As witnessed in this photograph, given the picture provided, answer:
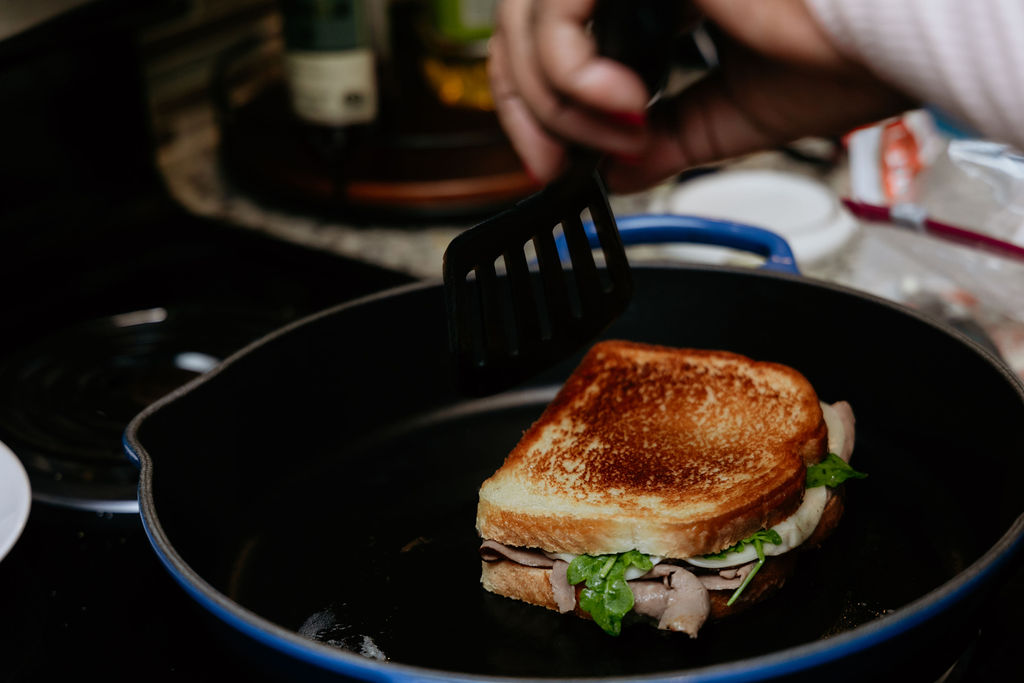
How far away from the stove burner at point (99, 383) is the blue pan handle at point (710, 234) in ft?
1.83

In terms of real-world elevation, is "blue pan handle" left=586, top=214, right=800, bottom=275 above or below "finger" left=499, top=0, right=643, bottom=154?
below

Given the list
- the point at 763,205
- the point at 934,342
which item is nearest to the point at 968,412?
the point at 934,342

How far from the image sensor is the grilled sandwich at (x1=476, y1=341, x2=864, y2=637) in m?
1.02

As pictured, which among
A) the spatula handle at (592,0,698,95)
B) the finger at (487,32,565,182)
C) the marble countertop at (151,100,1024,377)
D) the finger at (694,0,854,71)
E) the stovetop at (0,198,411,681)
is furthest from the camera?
the marble countertop at (151,100,1024,377)

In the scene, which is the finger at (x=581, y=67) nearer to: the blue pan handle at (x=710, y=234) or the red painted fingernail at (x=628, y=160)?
the red painted fingernail at (x=628, y=160)

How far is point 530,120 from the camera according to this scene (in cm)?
122

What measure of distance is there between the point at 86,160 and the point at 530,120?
→ 0.91 m

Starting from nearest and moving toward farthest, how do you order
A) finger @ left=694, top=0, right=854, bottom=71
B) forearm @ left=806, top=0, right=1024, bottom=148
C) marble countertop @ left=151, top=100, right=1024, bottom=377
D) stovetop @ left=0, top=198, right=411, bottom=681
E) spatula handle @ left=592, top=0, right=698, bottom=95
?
forearm @ left=806, top=0, right=1024, bottom=148
finger @ left=694, top=0, right=854, bottom=71
stovetop @ left=0, top=198, right=411, bottom=681
spatula handle @ left=592, top=0, right=698, bottom=95
marble countertop @ left=151, top=100, right=1024, bottom=377

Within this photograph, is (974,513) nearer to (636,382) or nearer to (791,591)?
(791,591)

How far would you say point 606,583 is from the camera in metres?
1.02

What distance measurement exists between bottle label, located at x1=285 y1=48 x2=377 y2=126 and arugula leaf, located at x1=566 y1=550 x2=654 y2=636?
109 cm

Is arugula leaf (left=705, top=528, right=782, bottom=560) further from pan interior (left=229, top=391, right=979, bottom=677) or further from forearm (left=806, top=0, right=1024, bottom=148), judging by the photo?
forearm (left=806, top=0, right=1024, bottom=148)

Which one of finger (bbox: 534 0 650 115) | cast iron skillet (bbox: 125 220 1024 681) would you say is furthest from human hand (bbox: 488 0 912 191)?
cast iron skillet (bbox: 125 220 1024 681)

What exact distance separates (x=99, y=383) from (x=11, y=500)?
16.3 inches
